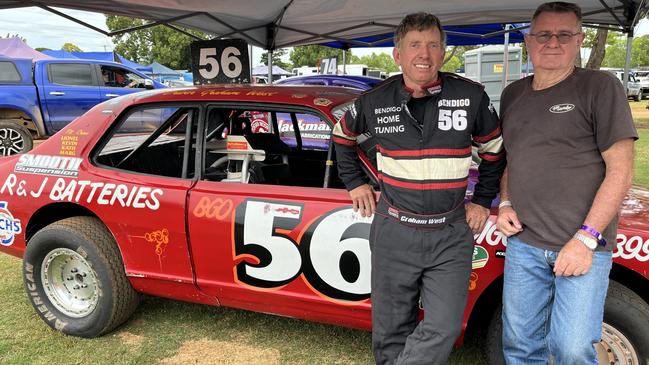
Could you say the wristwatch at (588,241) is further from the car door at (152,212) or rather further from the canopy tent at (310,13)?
the canopy tent at (310,13)

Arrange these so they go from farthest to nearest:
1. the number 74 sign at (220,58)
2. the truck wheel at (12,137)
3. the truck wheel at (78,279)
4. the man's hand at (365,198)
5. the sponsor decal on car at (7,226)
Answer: the truck wheel at (12,137) → the number 74 sign at (220,58) → the sponsor decal on car at (7,226) → the truck wheel at (78,279) → the man's hand at (365,198)

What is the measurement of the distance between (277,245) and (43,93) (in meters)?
8.69

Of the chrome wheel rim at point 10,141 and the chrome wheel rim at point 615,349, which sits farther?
the chrome wheel rim at point 10,141

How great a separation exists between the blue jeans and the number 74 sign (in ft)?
11.2

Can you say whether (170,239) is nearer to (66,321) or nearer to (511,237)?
(66,321)

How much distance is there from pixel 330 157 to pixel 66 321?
74.7 inches

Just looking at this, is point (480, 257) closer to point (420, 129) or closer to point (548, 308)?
point (548, 308)

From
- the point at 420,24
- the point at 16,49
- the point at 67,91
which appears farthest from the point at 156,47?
the point at 420,24

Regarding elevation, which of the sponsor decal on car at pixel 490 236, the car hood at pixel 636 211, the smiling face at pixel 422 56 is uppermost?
the smiling face at pixel 422 56

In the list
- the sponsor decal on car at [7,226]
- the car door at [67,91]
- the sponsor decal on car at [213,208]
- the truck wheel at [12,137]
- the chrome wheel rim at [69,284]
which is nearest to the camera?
the sponsor decal on car at [213,208]

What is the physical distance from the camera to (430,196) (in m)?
1.93

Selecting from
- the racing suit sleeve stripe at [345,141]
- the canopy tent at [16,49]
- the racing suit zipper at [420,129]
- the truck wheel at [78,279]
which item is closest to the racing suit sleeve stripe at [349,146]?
the racing suit sleeve stripe at [345,141]

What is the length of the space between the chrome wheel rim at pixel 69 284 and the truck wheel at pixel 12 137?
6968 millimetres

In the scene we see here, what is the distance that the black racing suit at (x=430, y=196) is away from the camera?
192 centimetres
